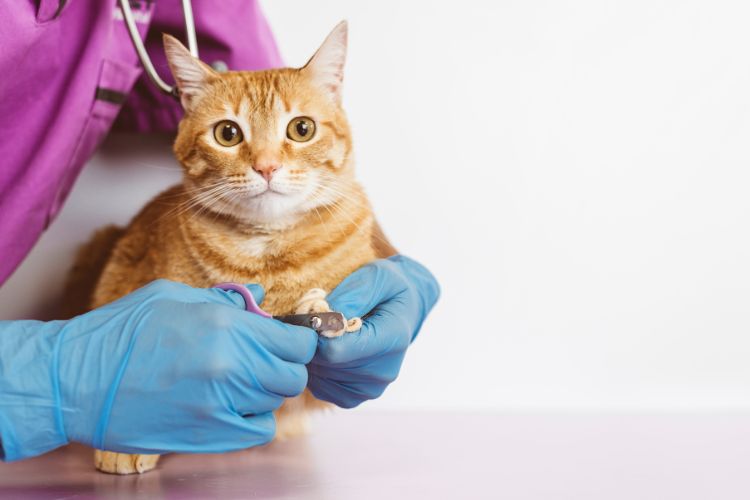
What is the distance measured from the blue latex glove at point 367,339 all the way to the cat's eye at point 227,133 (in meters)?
0.37

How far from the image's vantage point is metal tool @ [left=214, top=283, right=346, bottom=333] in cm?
135

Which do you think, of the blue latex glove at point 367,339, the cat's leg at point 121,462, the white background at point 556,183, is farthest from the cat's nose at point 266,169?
the white background at point 556,183

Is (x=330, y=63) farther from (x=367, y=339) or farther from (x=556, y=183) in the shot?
(x=556, y=183)

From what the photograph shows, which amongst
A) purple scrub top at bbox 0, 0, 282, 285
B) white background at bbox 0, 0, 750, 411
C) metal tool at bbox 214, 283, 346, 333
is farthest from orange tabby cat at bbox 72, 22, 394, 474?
white background at bbox 0, 0, 750, 411

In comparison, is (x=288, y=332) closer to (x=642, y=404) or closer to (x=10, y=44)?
(x=10, y=44)

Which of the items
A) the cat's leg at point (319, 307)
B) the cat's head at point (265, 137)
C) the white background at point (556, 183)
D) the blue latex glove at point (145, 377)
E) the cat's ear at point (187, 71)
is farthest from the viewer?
the white background at point (556, 183)

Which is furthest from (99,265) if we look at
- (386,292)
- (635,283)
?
(635,283)

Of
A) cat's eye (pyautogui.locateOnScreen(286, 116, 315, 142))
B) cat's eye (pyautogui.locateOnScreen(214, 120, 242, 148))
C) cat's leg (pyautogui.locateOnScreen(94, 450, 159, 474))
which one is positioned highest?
cat's eye (pyautogui.locateOnScreen(286, 116, 315, 142))

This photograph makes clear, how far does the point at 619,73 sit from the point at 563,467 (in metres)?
1.24

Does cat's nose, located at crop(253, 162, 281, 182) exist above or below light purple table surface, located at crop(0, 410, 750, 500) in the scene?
above

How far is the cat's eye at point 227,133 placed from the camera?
1.63m

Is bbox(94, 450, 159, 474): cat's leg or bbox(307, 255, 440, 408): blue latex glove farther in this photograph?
bbox(94, 450, 159, 474): cat's leg

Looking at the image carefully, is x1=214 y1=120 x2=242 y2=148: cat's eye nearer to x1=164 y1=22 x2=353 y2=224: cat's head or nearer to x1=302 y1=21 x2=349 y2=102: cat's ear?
x1=164 y1=22 x2=353 y2=224: cat's head

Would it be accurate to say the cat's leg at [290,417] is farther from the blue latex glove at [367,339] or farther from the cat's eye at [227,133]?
the cat's eye at [227,133]
